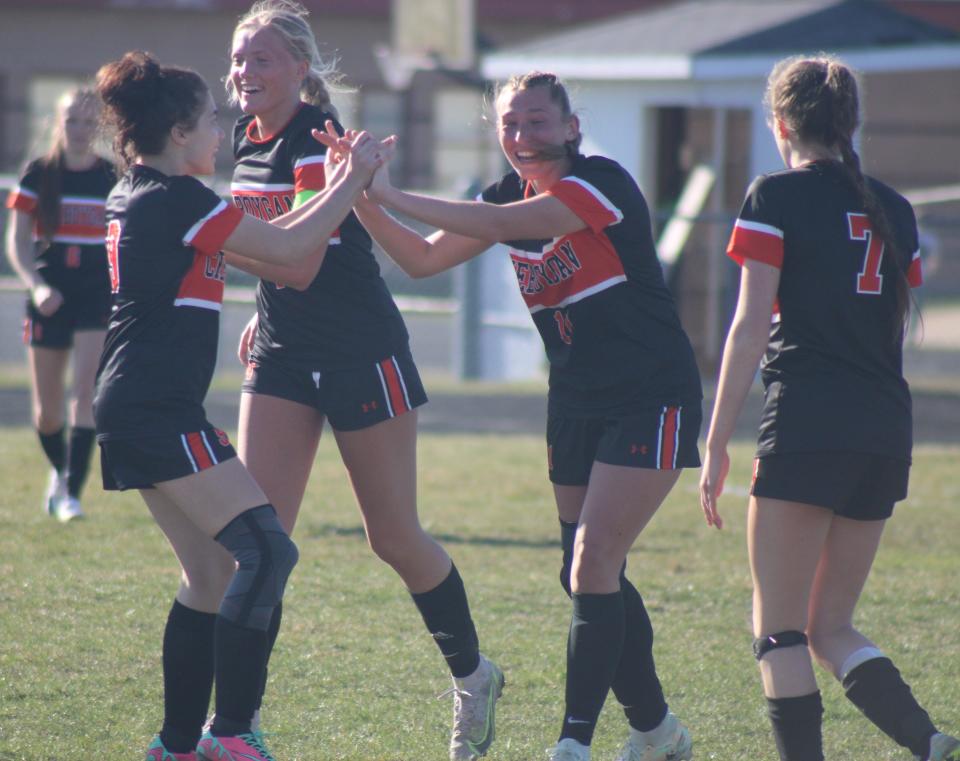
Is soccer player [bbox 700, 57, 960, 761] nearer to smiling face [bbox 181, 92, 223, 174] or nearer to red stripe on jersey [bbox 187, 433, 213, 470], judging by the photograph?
red stripe on jersey [bbox 187, 433, 213, 470]

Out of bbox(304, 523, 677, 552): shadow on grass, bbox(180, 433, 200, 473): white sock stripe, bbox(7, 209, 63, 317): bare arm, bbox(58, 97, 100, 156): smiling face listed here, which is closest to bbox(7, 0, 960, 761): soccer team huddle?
bbox(180, 433, 200, 473): white sock stripe

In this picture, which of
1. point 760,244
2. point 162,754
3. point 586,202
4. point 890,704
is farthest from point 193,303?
point 890,704

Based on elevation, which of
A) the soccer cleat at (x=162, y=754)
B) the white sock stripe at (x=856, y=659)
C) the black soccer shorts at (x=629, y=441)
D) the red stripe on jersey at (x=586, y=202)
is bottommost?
the soccer cleat at (x=162, y=754)

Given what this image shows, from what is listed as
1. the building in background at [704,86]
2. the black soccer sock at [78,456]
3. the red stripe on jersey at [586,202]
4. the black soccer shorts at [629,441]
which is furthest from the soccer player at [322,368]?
the building in background at [704,86]

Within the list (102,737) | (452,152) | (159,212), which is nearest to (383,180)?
(159,212)

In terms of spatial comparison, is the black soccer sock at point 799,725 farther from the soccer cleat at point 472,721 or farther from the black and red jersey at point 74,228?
the black and red jersey at point 74,228

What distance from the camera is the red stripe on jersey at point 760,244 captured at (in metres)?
3.44

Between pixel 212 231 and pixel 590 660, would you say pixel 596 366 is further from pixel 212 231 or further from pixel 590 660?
pixel 212 231

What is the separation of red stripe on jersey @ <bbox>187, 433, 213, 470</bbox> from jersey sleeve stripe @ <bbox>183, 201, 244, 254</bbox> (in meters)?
0.48

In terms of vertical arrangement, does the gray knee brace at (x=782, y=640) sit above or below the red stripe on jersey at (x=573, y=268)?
below

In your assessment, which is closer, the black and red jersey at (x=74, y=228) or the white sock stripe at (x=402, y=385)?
the white sock stripe at (x=402, y=385)

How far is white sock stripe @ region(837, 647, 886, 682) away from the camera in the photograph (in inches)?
143

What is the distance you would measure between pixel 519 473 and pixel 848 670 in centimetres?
553

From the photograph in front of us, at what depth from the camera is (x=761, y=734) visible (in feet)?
14.1
